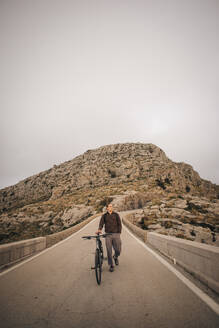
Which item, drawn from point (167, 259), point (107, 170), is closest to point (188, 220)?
point (167, 259)

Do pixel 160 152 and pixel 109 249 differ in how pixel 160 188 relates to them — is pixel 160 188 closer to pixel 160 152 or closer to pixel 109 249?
pixel 160 152

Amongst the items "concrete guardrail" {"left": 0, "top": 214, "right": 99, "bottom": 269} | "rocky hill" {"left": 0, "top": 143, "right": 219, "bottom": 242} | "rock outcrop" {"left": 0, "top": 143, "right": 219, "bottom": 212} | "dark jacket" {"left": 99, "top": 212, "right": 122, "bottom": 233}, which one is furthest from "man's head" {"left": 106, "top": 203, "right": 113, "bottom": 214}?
"rock outcrop" {"left": 0, "top": 143, "right": 219, "bottom": 212}

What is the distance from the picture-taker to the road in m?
2.95

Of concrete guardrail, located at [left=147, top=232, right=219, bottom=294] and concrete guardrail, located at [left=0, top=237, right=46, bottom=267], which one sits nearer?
concrete guardrail, located at [left=147, top=232, right=219, bottom=294]

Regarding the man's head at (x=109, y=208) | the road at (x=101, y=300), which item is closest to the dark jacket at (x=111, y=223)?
the man's head at (x=109, y=208)

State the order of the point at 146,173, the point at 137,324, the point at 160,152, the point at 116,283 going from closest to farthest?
the point at 137,324 → the point at 116,283 → the point at 146,173 → the point at 160,152

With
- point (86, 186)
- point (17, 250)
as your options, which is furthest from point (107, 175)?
point (17, 250)

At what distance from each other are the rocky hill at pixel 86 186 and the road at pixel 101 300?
39425 millimetres

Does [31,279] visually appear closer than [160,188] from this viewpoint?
Yes

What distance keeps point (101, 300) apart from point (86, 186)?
8460 cm

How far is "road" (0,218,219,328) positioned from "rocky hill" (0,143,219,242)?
3942 centimetres

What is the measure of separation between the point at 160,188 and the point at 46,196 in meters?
57.7

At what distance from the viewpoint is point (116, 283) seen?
4.75 meters

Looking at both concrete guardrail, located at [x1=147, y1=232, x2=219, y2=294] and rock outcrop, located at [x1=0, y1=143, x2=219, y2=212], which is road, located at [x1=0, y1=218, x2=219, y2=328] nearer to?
concrete guardrail, located at [x1=147, y1=232, x2=219, y2=294]
